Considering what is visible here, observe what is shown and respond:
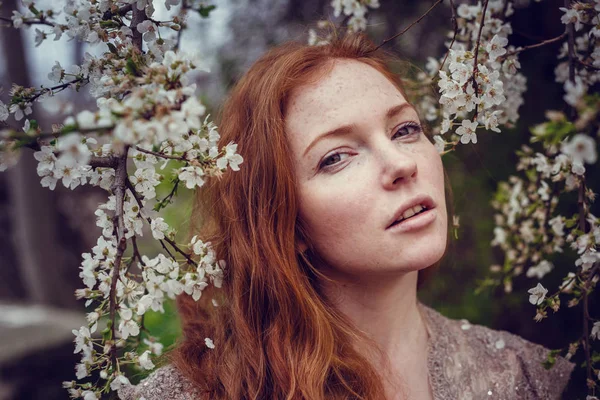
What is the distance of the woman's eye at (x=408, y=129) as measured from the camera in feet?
5.28

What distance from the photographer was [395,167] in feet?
4.69

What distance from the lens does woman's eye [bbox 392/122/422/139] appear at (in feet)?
5.28

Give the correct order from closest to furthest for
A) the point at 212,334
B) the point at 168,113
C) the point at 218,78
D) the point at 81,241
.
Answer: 1. the point at 168,113
2. the point at 212,334
3. the point at 218,78
4. the point at 81,241

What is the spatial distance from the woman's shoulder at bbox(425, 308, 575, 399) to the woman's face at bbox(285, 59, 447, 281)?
0.48 m

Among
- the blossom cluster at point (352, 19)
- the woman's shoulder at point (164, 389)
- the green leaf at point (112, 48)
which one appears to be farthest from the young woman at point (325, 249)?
the green leaf at point (112, 48)

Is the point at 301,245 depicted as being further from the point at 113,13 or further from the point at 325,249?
the point at 113,13

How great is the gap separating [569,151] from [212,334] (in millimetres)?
1224

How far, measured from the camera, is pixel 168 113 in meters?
0.92

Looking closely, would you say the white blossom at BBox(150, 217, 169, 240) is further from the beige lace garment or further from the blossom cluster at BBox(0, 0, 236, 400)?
the beige lace garment

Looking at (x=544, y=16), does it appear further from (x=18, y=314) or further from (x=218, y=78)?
(x=18, y=314)

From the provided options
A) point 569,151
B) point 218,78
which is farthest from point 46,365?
point 569,151

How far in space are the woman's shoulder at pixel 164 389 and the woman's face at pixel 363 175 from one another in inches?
21.6

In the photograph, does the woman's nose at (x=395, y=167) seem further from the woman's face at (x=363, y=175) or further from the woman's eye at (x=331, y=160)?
the woman's eye at (x=331, y=160)

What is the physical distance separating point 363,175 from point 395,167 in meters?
0.09
